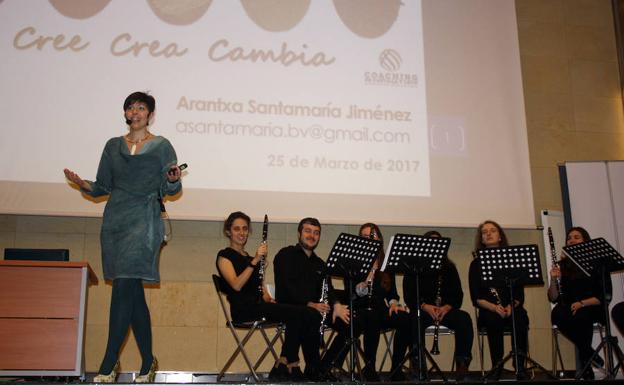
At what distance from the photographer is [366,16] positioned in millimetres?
5988

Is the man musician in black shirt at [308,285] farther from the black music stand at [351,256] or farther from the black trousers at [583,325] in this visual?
the black trousers at [583,325]

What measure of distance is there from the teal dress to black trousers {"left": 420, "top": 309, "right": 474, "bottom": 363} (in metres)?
2.09

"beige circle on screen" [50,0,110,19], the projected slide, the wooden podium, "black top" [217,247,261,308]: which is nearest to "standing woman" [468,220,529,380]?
the projected slide

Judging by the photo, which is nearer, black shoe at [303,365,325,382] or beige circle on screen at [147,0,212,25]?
black shoe at [303,365,325,382]

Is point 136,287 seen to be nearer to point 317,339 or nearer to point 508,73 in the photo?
point 317,339

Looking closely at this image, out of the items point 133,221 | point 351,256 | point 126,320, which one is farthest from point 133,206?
point 351,256

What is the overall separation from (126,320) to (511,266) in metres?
2.54

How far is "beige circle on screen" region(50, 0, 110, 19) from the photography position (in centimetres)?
548

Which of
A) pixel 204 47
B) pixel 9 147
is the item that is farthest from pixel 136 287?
pixel 204 47

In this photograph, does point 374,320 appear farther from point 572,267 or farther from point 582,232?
point 582,232

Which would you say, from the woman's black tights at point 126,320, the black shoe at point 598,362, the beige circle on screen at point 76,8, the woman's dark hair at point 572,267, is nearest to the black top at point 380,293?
the woman's dark hair at point 572,267

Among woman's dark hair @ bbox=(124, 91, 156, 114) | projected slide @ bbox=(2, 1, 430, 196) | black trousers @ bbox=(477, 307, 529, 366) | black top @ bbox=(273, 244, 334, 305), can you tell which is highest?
projected slide @ bbox=(2, 1, 430, 196)

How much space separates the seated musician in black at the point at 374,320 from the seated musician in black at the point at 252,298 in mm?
307

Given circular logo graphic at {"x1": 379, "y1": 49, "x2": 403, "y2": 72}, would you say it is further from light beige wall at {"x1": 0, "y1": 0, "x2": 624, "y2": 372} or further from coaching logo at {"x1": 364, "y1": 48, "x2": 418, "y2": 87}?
light beige wall at {"x1": 0, "y1": 0, "x2": 624, "y2": 372}
